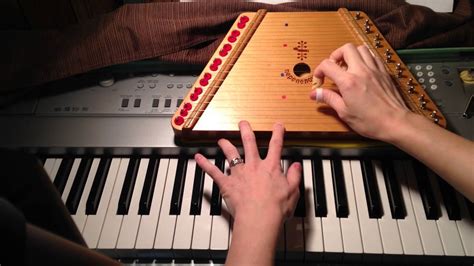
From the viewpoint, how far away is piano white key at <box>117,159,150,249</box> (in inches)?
41.4

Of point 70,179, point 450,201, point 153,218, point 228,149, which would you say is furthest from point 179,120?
point 450,201

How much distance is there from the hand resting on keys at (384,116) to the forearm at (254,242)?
0.35 m

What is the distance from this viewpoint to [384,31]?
1.24 metres

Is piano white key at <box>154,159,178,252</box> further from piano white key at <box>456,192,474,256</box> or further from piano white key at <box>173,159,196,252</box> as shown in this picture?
piano white key at <box>456,192,474,256</box>

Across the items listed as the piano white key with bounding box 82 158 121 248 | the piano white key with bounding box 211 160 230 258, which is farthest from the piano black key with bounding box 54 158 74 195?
the piano white key with bounding box 211 160 230 258

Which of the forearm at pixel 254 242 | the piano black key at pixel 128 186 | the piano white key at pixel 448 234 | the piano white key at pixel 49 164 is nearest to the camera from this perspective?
the forearm at pixel 254 242

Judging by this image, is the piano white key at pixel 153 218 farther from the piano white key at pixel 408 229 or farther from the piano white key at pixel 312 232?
the piano white key at pixel 408 229

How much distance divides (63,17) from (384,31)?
107 cm

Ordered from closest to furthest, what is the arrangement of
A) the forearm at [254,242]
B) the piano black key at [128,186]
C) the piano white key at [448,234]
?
the forearm at [254,242]
the piano white key at [448,234]
the piano black key at [128,186]

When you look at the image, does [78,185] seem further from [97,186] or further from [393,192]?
[393,192]

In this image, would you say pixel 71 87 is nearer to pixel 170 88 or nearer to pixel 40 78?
pixel 40 78

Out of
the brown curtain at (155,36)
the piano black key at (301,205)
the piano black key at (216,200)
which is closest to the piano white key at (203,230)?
the piano black key at (216,200)

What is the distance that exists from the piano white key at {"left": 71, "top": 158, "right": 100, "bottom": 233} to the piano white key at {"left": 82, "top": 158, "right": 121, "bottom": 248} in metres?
0.02

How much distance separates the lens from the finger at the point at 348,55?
1.07 metres
